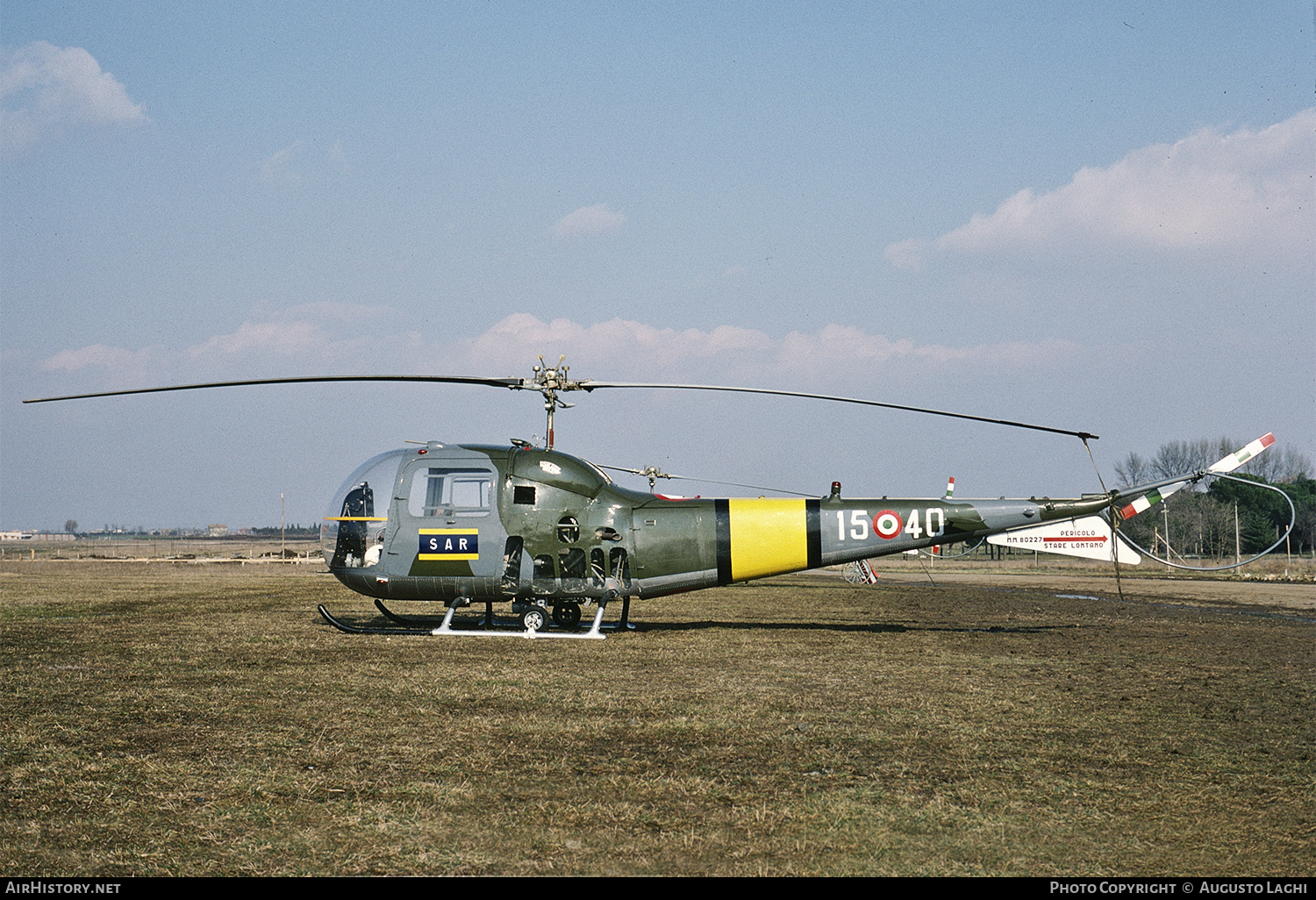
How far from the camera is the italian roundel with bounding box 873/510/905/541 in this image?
14.6 meters

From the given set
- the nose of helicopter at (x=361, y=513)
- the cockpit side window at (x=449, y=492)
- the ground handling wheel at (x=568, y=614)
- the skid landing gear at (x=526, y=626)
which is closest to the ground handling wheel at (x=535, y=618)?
the skid landing gear at (x=526, y=626)

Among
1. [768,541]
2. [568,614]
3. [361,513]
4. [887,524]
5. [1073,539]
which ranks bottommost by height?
[1073,539]

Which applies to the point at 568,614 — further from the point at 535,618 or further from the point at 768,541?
the point at 768,541

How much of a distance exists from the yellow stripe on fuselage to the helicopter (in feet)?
0.05

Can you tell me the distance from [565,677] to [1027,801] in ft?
18.7

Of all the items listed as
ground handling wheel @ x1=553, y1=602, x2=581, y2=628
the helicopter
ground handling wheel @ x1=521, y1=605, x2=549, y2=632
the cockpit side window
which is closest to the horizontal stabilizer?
the helicopter

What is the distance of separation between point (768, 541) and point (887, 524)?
6.08 ft

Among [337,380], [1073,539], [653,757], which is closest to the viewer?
[653,757]

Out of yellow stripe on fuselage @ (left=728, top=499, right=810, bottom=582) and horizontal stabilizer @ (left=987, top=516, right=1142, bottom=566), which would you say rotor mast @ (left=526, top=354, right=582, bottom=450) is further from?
horizontal stabilizer @ (left=987, top=516, right=1142, bottom=566)

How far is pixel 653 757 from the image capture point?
21.6 ft

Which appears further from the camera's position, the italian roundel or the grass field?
the italian roundel

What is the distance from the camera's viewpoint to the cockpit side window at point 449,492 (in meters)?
14.5

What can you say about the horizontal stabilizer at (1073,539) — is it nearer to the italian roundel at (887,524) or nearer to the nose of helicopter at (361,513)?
the italian roundel at (887,524)

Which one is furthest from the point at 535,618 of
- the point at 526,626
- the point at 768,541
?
the point at 768,541
